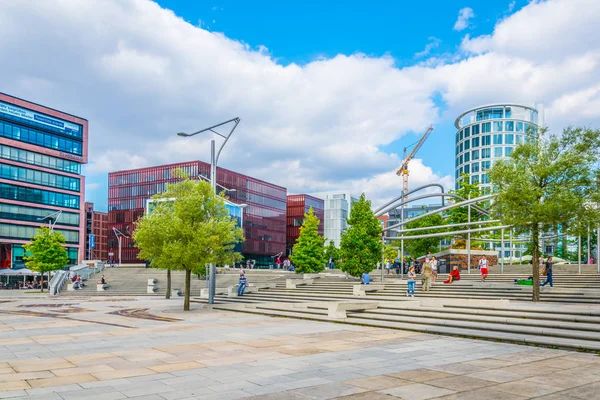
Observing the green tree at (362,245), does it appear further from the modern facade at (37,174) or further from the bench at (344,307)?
the modern facade at (37,174)

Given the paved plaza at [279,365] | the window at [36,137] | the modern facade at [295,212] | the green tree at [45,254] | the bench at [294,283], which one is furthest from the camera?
the modern facade at [295,212]

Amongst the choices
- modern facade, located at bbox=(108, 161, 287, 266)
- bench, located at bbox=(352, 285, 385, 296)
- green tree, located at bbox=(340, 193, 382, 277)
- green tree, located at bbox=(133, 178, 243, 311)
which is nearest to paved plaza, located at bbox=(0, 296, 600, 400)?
green tree, located at bbox=(133, 178, 243, 311)

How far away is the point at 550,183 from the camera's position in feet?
66.2

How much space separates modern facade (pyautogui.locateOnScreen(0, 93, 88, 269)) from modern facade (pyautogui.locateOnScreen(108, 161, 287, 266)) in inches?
527

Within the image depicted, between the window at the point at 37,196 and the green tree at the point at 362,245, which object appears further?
the window at the point at 37,196

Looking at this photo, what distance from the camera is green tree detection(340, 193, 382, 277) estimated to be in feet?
127

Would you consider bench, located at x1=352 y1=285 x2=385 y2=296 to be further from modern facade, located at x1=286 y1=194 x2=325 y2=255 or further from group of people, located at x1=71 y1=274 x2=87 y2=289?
modern facade, located at x1=286 y1=194 x2=325 y2=255

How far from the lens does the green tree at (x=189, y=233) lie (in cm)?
2295

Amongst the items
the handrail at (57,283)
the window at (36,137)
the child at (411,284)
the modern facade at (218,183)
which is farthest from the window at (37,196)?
the child at (411,284)

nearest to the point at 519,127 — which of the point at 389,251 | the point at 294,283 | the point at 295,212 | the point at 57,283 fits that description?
the point at 295,212

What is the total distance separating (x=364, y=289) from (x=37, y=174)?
7180 cm

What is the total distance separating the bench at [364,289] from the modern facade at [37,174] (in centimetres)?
5960

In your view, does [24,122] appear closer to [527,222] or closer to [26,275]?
[26,275]

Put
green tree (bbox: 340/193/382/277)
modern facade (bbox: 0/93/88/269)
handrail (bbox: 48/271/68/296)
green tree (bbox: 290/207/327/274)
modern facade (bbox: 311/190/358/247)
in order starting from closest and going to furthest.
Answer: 1. green tree (bbox: 340/193/382/277)
2. handrail (bbox: 48/271/68/296)
3. green tree (bbox: 290/207/327/274)
4. modern facade (bbox: 0/93/88/269)
5. modern facade (bbox: 311/190/358/247)
